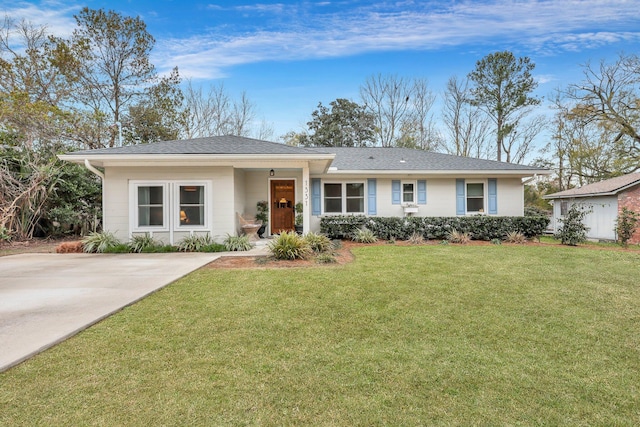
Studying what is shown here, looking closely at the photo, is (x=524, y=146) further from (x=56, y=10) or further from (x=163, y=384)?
(x=56, y=10)

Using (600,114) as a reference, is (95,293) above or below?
below

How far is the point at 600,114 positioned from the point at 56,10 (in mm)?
31274

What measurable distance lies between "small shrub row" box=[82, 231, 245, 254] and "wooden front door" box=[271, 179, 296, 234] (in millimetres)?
2797

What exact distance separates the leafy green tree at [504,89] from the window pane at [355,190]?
1619cm

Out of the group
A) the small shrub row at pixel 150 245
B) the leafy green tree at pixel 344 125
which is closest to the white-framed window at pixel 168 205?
the small shrub row at pixel 150 245

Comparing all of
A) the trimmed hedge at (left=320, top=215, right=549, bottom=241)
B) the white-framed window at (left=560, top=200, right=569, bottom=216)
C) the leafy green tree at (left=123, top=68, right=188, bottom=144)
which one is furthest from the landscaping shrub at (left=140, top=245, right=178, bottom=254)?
the white-framed window at (left=560, top=200, right=569, bottom=216)

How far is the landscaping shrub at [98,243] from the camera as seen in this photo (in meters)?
8.58

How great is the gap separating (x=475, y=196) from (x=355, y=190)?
4816mm

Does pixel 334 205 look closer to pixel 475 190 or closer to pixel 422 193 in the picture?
pixel 422 193

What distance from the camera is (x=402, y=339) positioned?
3072mm

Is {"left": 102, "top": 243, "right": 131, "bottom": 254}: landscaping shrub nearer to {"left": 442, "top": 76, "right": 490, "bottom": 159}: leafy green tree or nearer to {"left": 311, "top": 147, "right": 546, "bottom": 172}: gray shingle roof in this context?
{"left": 311, "top": 147, "right": 546, "bottom": 172}: gray shingle roof

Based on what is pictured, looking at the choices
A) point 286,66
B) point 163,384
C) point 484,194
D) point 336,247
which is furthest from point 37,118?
point 484,194

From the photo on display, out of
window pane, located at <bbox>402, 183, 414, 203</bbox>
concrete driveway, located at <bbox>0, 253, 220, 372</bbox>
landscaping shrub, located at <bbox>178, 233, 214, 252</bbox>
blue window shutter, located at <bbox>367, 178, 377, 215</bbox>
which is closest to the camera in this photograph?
concrete driveway, located at <bbox>0, 253, 220, 372</bbox>

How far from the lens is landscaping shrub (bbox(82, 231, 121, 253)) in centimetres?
858
